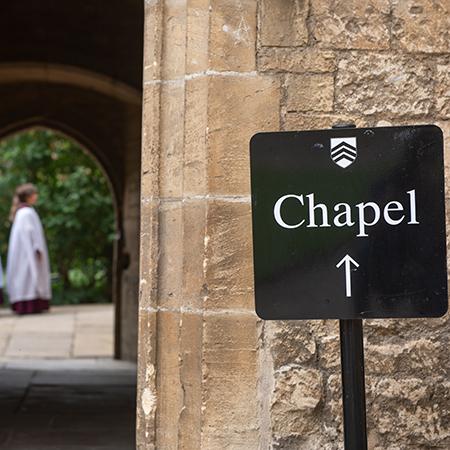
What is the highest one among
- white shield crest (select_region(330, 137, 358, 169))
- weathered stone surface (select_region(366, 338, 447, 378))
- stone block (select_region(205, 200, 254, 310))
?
white shield crest (select_region(330, 137, 358, 169))

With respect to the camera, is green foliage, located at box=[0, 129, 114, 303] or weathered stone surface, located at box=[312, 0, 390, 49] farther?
green foliage, located at box=[0, 129, 114, 303]

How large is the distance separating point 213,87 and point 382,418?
3.79 feet

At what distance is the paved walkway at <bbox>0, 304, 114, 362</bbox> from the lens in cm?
966

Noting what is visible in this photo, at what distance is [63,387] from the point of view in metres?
7.22

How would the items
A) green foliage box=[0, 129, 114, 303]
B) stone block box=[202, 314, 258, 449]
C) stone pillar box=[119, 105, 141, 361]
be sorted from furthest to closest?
green foliage box=[0, 129, 114, 303]
stone pillar box=[119, 105, 141, 361]
stone block box=[202, 314, 258, 449]

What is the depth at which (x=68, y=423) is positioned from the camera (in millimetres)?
5816

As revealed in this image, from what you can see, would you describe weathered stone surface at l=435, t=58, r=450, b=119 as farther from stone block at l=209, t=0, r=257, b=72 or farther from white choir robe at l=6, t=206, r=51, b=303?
white choir robe at l=6, t=206, r=51, b=303

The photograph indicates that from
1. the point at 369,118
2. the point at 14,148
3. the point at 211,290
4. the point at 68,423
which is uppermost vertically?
the point at 14,148

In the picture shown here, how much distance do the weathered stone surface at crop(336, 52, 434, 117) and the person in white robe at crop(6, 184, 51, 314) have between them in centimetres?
783

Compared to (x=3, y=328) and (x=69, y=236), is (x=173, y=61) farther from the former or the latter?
(x=69, y=236)

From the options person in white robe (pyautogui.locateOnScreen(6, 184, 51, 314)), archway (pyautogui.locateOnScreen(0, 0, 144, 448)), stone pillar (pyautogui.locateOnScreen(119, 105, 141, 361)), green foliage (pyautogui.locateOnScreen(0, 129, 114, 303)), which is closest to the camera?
archway (pyautogui.locateOnScreen(0, 0, 144, 448))

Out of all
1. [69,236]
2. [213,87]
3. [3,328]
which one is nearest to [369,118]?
[213,87]

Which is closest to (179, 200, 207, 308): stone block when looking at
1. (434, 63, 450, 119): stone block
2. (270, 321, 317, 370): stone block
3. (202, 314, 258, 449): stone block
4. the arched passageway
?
(202, 314, 258, 449): stone block

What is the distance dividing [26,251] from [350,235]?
30.0ft
